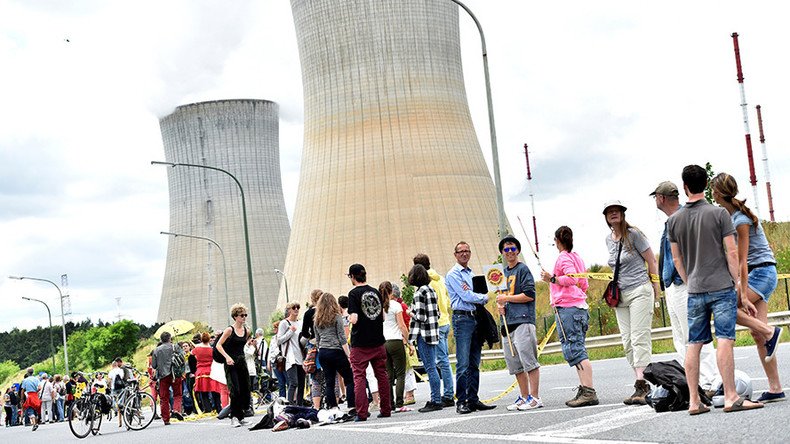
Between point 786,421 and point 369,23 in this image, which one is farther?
point 369,23

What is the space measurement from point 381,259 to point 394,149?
3.78 metres

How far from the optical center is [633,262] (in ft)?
26.9

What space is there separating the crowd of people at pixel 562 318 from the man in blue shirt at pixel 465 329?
0.04 feet

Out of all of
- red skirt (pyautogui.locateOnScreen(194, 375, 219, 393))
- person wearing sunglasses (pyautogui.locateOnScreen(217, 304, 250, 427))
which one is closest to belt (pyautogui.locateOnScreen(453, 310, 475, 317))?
person wearing sunglasses (pyautogui.locateOnScreen(217, 304, 250, 427))

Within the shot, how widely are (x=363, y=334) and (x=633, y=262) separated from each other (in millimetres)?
2983

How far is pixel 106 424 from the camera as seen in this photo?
1784 cm

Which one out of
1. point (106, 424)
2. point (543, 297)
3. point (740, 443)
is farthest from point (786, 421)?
point (543, 297)

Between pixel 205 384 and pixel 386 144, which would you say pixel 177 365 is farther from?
pixel 386 144

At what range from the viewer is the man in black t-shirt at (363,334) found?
33.5 feet

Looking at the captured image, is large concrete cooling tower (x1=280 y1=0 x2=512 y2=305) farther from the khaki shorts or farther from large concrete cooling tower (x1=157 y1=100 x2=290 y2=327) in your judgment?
the khaki shorts

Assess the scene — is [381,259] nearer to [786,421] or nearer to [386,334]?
[386,334]

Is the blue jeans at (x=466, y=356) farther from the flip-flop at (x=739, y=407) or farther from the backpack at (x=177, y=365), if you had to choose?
the backpack at (x=177, y=365)

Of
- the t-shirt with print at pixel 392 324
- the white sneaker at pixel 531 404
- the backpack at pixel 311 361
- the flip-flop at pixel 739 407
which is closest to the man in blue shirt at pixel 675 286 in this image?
the flip-flop at pixel 739 407

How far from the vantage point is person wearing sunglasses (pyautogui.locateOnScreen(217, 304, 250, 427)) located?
39.2 feet
